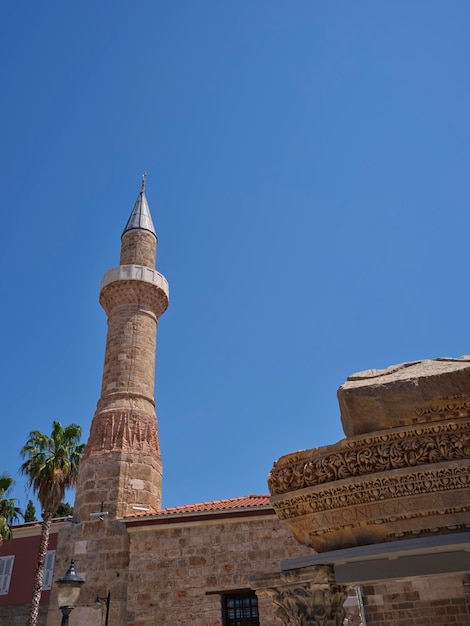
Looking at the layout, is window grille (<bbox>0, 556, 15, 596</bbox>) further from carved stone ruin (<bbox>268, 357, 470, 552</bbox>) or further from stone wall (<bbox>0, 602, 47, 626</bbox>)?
carved stone ruin (<bbox>268, 357, 470, 552</bbox>)

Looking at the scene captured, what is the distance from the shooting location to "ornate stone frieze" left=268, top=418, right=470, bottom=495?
3.14 m

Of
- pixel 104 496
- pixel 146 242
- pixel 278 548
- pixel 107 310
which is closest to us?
pixel 278 548

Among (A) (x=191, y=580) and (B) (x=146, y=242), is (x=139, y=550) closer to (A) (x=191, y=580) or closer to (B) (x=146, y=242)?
(A) (x=191, y=580)

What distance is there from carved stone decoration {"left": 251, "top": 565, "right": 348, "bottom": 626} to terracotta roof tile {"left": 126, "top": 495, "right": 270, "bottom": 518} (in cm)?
936

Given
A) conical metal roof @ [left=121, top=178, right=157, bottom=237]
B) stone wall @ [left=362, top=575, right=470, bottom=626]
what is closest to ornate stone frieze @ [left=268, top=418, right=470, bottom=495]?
stone wall @ [left=362, top=575, right=470, bottom=626]

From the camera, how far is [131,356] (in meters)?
16.4

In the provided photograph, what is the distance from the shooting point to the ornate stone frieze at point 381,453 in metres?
3.14

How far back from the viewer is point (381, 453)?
3.23 metres

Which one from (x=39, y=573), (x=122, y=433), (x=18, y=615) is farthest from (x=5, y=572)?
(x=122, y=433)

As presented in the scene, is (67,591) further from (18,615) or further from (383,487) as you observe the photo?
(18,615)

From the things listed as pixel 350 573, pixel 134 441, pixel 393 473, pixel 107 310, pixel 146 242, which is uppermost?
pixel 146 242

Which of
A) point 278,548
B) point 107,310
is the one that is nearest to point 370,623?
point 278,548

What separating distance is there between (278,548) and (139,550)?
3.18 meters

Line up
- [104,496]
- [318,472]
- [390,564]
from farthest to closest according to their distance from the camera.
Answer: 1. [104,496]
2. [318,472]
3. [390,564]
